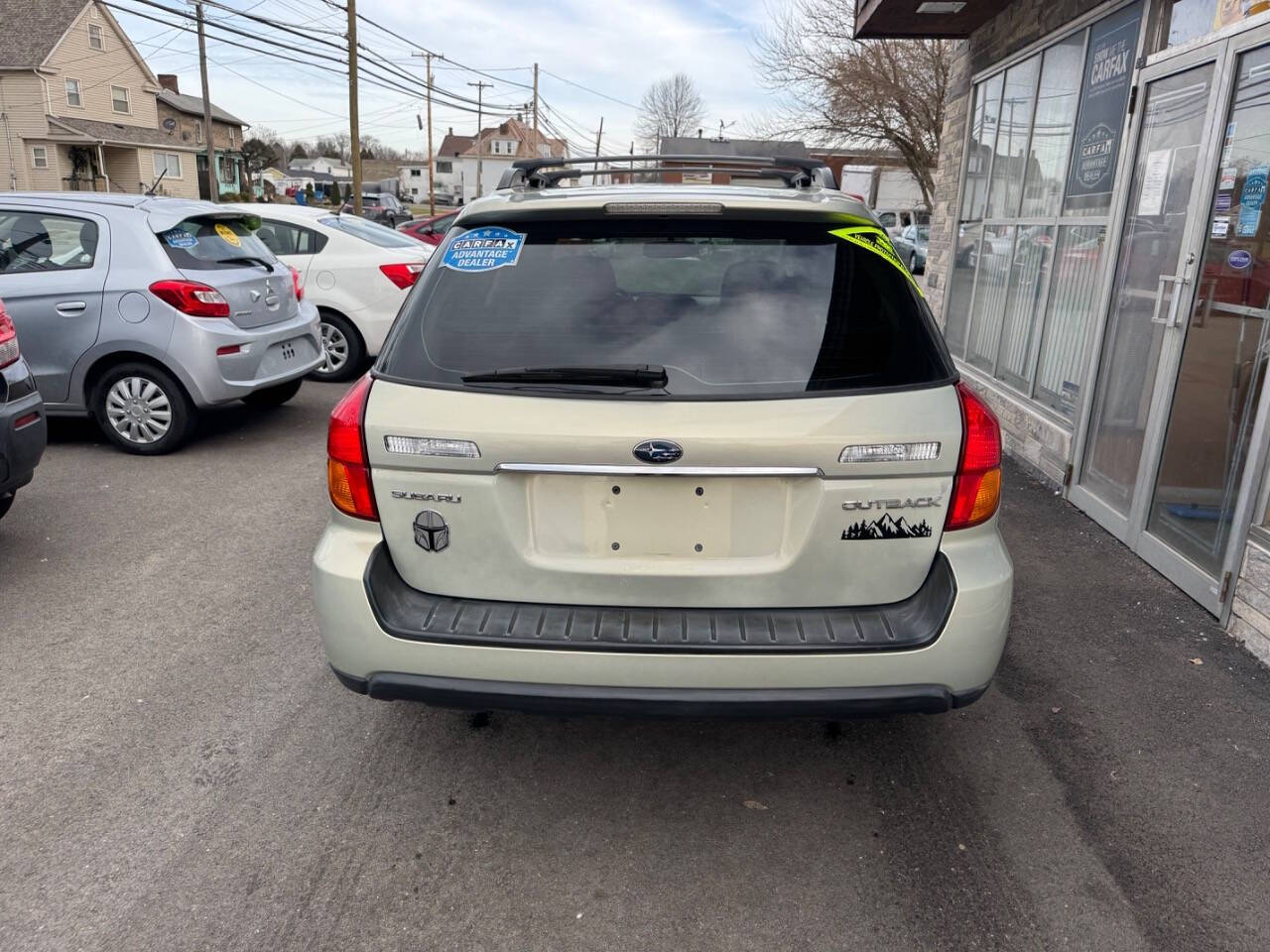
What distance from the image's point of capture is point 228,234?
7.07 meters

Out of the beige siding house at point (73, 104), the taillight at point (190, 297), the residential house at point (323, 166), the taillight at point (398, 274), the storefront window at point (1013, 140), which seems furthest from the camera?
the residential house at point (323, 166)

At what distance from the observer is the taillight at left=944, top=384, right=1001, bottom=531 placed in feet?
8.29

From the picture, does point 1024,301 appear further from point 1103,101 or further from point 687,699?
point 687,699

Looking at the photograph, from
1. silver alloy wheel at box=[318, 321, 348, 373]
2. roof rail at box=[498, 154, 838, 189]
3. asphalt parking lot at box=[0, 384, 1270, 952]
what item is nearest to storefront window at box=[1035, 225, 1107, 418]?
asphalt parking lot at box=[0, 384, 1270, 952]

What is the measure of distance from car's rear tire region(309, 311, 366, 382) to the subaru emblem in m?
7.70

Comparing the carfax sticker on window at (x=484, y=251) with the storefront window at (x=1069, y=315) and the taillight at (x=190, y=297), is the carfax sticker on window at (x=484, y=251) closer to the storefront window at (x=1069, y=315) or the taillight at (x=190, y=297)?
the taillight at (x=190, y=297)

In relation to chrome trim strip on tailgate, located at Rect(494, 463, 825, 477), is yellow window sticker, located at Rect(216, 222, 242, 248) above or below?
above

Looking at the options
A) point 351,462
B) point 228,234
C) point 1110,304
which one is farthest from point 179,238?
point 1110,304

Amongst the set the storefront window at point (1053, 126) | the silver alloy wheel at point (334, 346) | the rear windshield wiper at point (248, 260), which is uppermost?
the storefront window at point (1053, 126)

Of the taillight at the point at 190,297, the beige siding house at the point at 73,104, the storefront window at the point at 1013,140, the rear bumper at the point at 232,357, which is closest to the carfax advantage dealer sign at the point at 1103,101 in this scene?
the storefront window at the point at 1013,140

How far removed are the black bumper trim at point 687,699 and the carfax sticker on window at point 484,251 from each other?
1.18 m

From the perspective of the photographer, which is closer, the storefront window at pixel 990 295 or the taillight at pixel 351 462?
the taillight at pixel 351 462

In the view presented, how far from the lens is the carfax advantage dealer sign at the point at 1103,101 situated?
5.86m

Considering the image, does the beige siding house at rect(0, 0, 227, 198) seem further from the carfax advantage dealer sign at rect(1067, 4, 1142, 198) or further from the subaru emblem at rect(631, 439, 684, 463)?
the subaru emblem at rect(631, 439, 684, 463)
